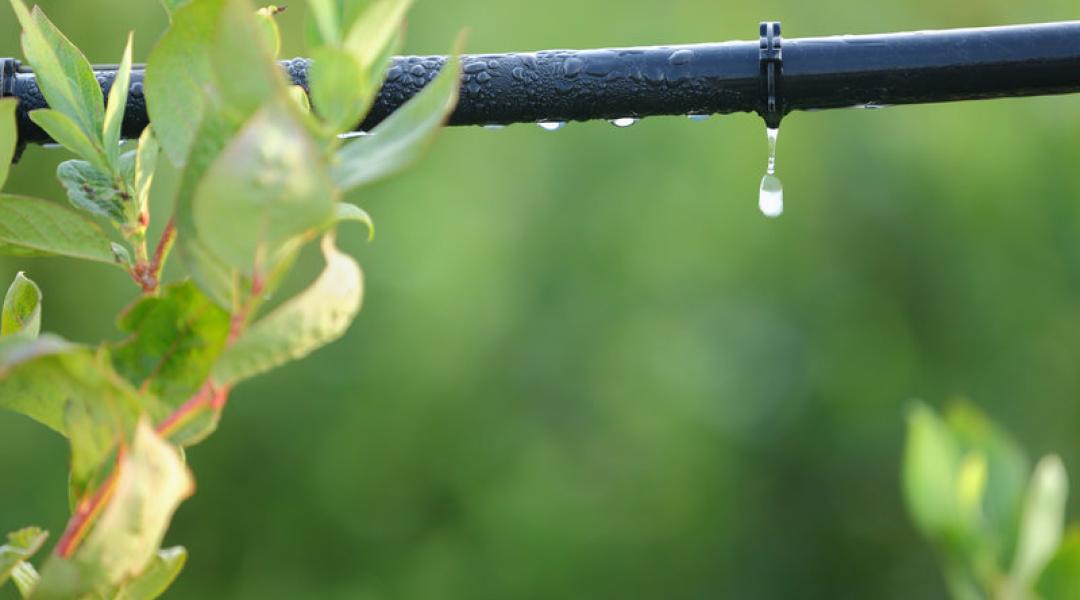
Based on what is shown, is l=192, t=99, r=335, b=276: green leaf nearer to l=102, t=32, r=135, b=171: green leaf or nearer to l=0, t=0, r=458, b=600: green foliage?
l=0, t=0, r=458, b=600: green foliage

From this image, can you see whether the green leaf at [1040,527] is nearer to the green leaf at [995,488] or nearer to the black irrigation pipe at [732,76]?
the green leaf at [995,488]

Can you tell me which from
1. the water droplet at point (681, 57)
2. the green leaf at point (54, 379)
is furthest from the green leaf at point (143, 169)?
the water droplet at point (681, 57)

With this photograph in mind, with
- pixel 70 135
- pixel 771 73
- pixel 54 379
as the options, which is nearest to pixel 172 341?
pixel 54 379

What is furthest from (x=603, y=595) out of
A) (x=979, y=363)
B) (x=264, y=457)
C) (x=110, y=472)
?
(x=110, y=472)

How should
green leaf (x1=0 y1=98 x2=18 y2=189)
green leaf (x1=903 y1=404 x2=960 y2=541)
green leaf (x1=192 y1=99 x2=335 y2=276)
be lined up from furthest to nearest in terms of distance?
green leaf (x1=903 y1=404 x2=960 y2=541)
green leaf (x1=0 y1=98 x2=18 y2=189)
green leaf (x1=192 y1=99 x2=335 y2=276)

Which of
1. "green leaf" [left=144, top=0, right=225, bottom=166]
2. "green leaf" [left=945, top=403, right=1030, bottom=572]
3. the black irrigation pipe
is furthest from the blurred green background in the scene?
"green leaf" [left=144, top=0, right=225, bottom=166]

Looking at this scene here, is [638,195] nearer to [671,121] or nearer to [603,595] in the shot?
[671,121]

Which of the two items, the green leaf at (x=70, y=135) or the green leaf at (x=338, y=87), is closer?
the green leaf at (x=338, y=87)
